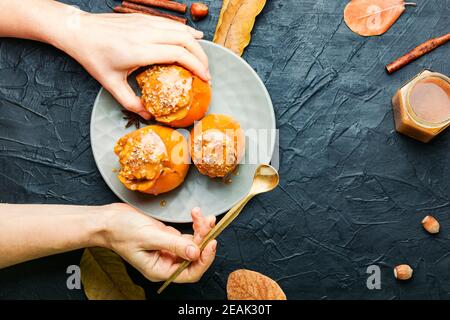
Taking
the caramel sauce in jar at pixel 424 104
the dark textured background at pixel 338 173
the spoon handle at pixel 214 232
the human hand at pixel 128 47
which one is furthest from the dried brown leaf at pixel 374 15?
the spoon handle at pixel 214 232

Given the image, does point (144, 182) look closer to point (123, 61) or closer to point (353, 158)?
point (123, 61)

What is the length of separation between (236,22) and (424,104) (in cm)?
54

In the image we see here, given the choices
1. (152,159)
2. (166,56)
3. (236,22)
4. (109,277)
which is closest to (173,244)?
(152,159)

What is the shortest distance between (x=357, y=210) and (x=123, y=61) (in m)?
0.73

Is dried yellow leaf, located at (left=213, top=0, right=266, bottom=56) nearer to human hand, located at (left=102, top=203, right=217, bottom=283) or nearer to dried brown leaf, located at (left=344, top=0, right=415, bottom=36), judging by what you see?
dried brown leaf, located at (left=344, top=0, right=415, bottom=36)

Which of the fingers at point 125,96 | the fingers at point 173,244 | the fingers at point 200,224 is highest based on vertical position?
the fingers at point 125,96

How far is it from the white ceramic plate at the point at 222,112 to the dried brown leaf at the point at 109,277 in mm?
183

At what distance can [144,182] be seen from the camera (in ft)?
4.00

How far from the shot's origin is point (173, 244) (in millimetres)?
1123

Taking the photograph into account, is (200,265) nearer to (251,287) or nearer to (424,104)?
(251,287)

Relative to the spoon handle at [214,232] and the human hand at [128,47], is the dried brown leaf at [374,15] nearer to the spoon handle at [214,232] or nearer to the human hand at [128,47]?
the human hand at [128,47]

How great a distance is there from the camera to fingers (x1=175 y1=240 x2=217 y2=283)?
116cm

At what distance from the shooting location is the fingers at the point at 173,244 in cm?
111
